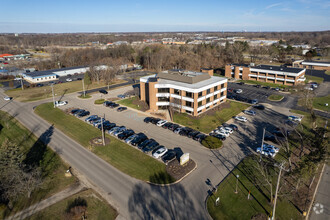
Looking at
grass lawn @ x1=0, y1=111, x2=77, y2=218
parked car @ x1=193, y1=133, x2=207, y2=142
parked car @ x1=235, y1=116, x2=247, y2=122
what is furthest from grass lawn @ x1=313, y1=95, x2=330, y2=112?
grass lawn @ x1=0, y1=111, x2=77, y2=218

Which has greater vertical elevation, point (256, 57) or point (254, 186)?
point (256, 57)

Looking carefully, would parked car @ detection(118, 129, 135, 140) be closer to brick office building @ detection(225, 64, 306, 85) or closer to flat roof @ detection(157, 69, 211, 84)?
flat roof @ detection(157, 69, 211, 84)

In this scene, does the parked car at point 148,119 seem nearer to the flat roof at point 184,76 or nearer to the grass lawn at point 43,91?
the flat roof at point 184,76

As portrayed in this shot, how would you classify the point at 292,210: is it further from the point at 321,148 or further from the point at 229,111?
the point at 229,111

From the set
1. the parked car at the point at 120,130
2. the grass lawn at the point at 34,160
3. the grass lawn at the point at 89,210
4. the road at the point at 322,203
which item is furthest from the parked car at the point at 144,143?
the road at the point at 322,203

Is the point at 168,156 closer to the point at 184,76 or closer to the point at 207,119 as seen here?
the point at 207,119

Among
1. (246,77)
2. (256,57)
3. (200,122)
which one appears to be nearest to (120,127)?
(200,122)
